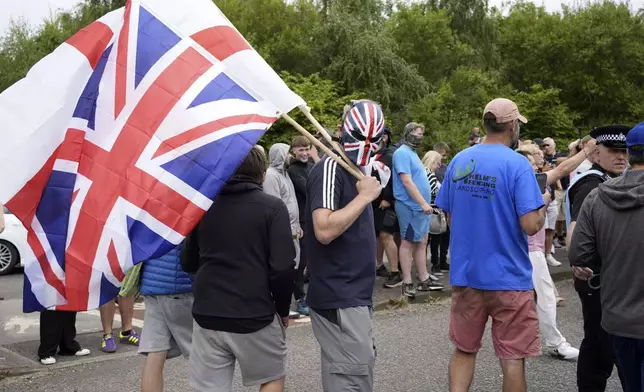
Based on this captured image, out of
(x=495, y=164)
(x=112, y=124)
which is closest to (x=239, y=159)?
(x=112, y=124)

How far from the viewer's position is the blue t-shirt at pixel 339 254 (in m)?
4.45

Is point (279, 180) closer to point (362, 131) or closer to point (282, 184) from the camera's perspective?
point (282, 184)

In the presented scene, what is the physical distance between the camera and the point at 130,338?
804cm

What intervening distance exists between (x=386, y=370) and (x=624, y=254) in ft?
10.0

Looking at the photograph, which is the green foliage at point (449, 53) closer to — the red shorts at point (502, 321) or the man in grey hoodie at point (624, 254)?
the red shorts at point (502, 321)

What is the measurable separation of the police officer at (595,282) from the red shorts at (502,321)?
41 centimetres

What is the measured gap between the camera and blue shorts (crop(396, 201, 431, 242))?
33.0 ft

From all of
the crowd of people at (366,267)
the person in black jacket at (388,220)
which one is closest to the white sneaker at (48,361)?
the crowd of people at (366,267)

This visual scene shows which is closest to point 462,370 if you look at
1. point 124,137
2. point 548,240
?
point 124,137

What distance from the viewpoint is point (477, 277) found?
505 cm

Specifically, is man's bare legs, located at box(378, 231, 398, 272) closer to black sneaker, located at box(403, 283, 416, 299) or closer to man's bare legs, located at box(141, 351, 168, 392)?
black sneaker, located at box(403, 283, 416, 299)

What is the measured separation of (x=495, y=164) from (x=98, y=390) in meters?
3.69

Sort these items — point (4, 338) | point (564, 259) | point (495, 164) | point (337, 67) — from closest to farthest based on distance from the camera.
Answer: point (495, 164)
point (4, 338)
point (564, 259)
point (337, 67)

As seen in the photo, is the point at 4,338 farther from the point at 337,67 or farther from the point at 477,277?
the point at 337,67
